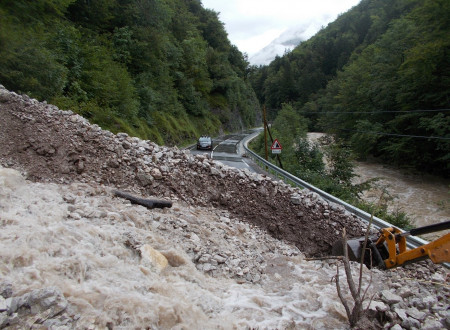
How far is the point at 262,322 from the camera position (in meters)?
3.77

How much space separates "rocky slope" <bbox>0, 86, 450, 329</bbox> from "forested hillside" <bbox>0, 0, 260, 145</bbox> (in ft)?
12.8

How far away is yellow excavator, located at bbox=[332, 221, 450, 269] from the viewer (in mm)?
3426

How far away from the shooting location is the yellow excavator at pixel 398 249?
11.2ft

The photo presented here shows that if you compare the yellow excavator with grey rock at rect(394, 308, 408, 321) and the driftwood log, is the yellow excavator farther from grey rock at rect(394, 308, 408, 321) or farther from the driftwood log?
the driftwood log

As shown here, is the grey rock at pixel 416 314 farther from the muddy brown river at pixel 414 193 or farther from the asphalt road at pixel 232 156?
the asphalt road at pixel 232 156

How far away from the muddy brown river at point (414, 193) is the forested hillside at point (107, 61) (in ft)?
47.9

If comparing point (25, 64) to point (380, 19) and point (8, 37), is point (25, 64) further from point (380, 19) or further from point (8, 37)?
point (380, 19)

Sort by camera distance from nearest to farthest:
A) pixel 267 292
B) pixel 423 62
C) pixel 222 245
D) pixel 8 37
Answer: pixel 267 292 < pixel 222 245 < pixel 8 37 < pixel 423 62

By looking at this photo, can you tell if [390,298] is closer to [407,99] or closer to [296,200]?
[296,200]

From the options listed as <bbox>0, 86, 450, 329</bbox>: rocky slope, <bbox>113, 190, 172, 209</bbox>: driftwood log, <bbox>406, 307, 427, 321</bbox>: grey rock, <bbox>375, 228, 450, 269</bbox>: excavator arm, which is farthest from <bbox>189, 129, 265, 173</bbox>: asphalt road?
<bbox>406, 307, 427, 321</bbox>: grey rock

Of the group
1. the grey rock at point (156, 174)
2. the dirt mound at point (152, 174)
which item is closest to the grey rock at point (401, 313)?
the dirt mound at point (152, 174)

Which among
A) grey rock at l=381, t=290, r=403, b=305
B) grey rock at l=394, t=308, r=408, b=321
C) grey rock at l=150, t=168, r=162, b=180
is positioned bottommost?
grey rock at l=381, t=290, r=403, b=305

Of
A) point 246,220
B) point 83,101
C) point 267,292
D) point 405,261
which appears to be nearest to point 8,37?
point 83,101

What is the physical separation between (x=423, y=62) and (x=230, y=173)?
2110 cm
